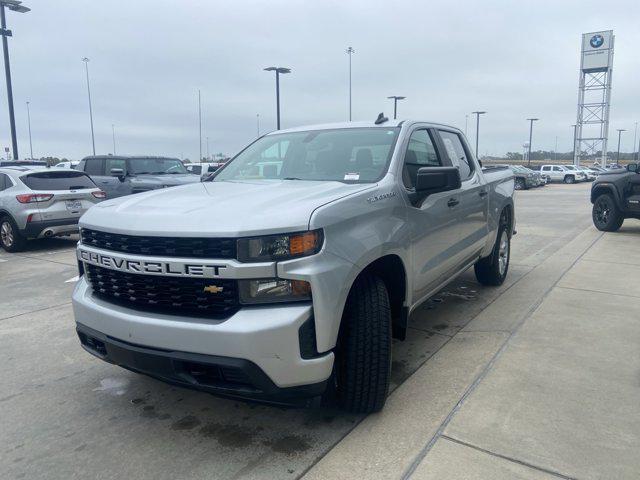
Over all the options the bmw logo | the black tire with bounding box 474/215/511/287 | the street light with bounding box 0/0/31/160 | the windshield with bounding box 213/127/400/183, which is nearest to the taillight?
the windshield with bounding box 213/127/400/183

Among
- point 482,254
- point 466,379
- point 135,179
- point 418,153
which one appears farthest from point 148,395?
point 135,179

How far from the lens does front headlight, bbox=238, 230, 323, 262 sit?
2.44m

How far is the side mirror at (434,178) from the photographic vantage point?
3.26 meters

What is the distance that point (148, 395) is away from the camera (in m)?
3.42

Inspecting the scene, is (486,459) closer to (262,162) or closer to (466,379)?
(466,379)

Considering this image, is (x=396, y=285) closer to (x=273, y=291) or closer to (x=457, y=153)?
(x=273, y=291)

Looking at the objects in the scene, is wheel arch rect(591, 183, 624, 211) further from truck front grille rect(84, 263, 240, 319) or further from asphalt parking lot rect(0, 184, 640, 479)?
truck front grille rect(84, 263, 240, 319)

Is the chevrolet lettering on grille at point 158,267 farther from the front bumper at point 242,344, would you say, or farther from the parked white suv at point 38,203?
the parked white suv at point 38,203

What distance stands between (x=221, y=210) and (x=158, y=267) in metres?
0.43

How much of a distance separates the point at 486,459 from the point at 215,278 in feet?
5.34

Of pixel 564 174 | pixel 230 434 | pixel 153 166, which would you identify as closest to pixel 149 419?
pixel 230 434

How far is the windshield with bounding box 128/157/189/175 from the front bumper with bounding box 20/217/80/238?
324 centimetres

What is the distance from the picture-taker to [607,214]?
10.8 meters

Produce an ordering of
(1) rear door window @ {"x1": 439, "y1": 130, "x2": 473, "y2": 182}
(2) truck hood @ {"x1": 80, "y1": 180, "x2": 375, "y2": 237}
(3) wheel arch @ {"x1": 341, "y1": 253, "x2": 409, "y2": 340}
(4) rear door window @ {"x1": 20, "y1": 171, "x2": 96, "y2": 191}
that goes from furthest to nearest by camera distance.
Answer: (4) rear door window @ {"x1": 20, "y1": 171, "x2": 96, "y2": 191}, (1) rear door window @ {"x1": 439, "y1": 130, "x2": 473, "y2": 182}, (3) wheel arch @ {"x1": 341, "y1": 253, "x2": 409, "y2": 340}, (2) truck hood @ {"x1": 80, "y1": 180, "x2": 375, "y2": 237}
